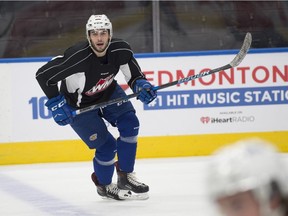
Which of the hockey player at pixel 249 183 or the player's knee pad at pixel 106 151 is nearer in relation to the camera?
the hockey player at pixel 249 183

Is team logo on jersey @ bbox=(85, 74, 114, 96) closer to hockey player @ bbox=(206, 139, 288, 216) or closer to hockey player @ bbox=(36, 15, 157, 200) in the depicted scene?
hockey player @ bbox=(36, 15, 157, 200)

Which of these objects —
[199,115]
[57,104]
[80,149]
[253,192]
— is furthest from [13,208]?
[253,192]

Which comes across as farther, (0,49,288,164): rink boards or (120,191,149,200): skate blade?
(0,49,288,164): rink boards

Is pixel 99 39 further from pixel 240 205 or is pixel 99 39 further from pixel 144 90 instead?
pixel 240 205

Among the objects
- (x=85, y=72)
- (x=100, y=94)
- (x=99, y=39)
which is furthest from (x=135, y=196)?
(x=99, y=39)

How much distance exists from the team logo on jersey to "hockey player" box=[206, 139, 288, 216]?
287 centimetres

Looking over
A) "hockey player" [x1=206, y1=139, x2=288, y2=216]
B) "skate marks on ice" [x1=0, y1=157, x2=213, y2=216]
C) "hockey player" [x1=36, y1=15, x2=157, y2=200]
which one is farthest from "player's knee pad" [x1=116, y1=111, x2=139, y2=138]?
"hockey player" [x1=206, y1=139, x2=288, y2=216]

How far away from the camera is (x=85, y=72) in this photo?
378cm

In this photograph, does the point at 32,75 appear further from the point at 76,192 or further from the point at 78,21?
the point at 76,192

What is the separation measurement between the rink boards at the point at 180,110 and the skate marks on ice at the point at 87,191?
5.5 inches

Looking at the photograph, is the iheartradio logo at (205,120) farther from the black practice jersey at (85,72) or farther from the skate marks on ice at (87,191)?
the black practice jersey at (85,72)

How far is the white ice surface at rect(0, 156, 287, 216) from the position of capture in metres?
3.66

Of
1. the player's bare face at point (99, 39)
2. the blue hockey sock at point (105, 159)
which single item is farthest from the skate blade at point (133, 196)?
the player's bare face at point (99, 39)

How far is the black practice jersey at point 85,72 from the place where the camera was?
12.3 feet
